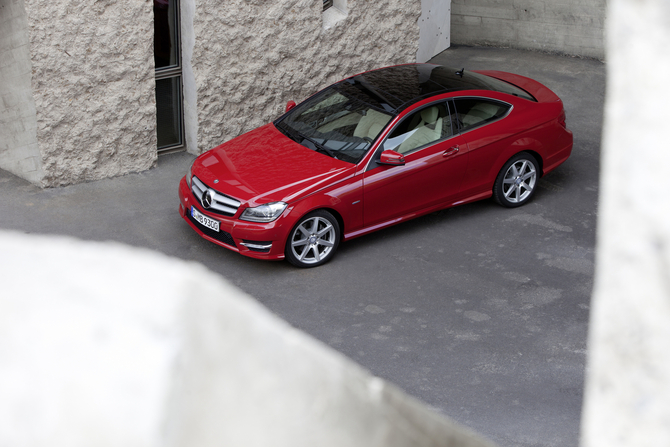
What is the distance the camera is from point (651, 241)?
1.62ft

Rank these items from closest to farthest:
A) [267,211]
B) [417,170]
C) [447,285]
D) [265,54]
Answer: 1. [267,211]
2. [447,285]
3. [417,170]
4. [265,54]

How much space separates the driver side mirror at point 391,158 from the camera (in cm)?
718

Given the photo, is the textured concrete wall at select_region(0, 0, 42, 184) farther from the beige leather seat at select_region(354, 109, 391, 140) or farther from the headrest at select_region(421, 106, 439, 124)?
the headrest at select_region(421, 106, 439, 124)

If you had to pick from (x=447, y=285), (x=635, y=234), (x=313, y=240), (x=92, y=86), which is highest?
(x=635, y=234)

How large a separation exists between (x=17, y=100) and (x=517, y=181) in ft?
19.0

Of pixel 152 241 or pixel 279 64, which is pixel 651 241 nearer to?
pixel 152 241

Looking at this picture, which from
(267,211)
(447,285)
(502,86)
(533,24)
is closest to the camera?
(267,211)

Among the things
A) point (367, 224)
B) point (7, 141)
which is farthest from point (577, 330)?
point (7, 141)

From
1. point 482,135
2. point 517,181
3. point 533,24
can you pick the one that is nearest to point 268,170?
point 482,135

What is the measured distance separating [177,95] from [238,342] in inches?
371

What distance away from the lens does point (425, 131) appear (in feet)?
24.9

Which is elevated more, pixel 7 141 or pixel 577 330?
pixel 7 141

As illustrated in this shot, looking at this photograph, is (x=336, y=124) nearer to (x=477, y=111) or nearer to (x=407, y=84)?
(x=407, y=84)

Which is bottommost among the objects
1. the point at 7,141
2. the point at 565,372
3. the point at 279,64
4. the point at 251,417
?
the point at 565,372
